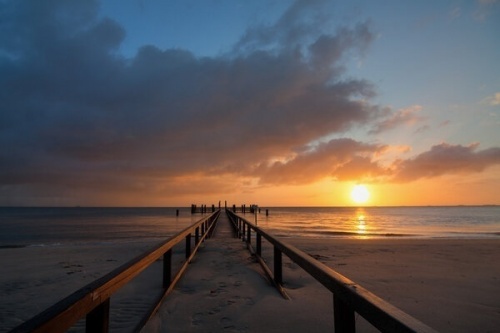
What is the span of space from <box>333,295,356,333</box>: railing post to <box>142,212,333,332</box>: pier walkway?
167 cm

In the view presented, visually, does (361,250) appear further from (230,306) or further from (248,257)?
(230,306)

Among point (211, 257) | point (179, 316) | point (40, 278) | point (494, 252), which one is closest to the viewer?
point (179, 316)

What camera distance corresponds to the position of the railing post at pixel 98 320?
231 cm

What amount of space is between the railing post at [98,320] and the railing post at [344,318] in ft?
5.77

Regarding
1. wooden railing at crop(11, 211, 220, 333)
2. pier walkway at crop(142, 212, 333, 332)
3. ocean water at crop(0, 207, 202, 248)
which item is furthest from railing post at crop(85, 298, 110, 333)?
ocean water at crop(0, 207, 202, 248)

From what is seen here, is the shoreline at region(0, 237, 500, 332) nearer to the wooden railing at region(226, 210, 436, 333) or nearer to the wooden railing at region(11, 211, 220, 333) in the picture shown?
the wooden railing at region(11, 211, 220, 333)

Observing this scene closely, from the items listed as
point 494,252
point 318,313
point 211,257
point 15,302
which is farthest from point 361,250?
point 15,302

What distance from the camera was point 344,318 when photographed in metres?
2.42

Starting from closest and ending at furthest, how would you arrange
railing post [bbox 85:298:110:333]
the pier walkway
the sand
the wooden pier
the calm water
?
the wooden pier < railing post [bbox 85:298:110:333] < the pier walkway < the sand < the calm water

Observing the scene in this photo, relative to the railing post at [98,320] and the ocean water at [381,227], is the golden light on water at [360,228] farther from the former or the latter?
the railing post at [98,320]

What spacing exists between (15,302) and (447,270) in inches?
378

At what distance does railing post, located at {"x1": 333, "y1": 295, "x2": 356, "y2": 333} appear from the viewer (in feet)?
7.79

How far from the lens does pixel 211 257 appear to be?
902cm

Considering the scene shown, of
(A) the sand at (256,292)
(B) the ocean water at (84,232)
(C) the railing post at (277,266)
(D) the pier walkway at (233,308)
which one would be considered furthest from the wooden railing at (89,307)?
(B) the ocean water at (84,232)
